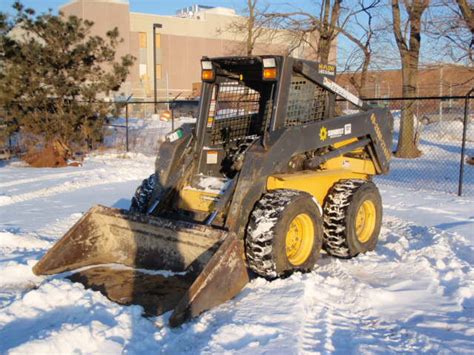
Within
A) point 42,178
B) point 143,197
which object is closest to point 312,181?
point 143,197

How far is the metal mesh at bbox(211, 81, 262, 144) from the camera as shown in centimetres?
609

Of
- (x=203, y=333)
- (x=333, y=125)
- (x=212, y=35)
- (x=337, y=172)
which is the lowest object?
(x=203, y=333)

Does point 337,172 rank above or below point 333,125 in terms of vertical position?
below

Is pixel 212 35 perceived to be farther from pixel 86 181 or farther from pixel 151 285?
pixel 151 285

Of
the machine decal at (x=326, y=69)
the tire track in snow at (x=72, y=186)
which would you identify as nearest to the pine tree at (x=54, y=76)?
the tire track in snow at (x=72, y=186)

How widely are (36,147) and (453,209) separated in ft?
37.0

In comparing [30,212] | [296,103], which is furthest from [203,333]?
[30,212]

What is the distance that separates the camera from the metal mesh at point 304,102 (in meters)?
5.52

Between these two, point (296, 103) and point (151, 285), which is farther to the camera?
point (296, 103)

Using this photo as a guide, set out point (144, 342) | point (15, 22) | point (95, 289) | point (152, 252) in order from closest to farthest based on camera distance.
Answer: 1. point (144, 342)
2. point (95, 289)
3. point (152, 252)
4. point (15, 22)

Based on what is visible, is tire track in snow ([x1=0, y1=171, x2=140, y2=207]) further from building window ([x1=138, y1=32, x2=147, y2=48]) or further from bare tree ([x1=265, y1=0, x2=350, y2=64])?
building window ([x1=138, y1=32, x2=147, y2=48])

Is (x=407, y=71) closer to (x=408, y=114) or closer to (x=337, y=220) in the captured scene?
(x=408, y=114)

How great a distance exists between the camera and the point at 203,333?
12.4 feet

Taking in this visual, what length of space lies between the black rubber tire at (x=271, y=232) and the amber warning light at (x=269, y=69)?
47.4 inches
